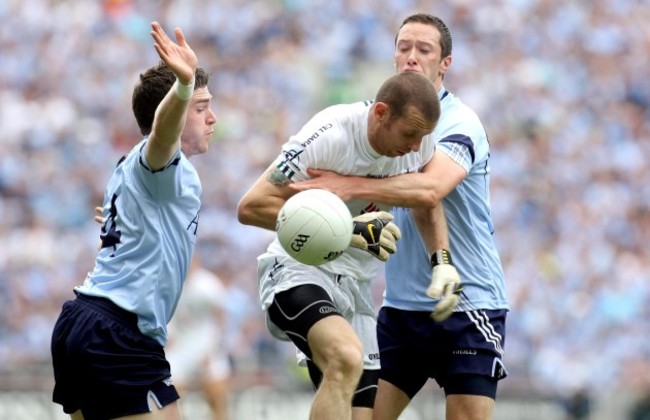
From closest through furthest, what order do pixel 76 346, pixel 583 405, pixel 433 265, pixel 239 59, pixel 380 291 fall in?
pixel 76 346
pixel 433 265
pixel 583 405
pixel 380 291
pixel 239 59

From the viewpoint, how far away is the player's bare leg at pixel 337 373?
7.74 metres

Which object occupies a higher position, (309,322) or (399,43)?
(399,43)

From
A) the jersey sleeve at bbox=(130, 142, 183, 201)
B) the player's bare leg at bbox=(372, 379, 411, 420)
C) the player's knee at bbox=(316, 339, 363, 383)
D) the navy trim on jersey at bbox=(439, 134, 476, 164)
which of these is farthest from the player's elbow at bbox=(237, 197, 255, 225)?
the player's bare leg at bbox=(372, 379, 411, 420)

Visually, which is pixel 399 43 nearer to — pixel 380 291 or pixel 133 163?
pixel 133 163

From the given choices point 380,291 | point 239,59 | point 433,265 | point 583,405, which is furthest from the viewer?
point 239,59

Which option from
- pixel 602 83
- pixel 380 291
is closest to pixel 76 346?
pixel 380 291

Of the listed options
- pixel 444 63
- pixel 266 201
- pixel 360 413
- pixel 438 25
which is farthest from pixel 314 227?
pixel 438 25

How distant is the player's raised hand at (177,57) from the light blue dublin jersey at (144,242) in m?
0.58

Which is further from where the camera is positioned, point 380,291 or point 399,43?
point 380,291

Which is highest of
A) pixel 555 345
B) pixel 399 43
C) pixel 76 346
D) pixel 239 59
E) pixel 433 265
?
pixel 239 59

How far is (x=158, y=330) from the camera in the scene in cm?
779

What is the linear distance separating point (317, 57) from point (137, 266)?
16.1 metres

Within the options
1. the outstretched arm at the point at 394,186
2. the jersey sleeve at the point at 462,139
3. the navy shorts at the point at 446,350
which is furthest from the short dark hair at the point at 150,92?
the navy shorts at the point at 446,350

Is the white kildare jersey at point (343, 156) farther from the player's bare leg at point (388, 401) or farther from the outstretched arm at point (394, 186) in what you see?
the player's bare leg at point (388, 401)
